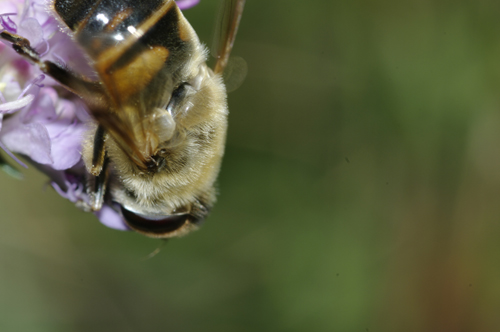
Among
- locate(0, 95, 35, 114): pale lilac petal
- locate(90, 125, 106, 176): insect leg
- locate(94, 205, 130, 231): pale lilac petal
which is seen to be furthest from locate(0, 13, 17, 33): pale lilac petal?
locate(94, 205, 130, 231): pale lilac petal

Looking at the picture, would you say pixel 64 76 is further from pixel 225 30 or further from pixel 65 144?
pixel 225 30

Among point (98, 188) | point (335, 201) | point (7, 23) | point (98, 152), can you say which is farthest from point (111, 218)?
point (335, 201)

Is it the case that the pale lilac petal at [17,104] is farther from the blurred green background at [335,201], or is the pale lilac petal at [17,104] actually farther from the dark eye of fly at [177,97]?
the blurred green background at [335,201]

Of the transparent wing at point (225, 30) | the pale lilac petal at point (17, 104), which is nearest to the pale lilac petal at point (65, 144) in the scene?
the pale lilac petal at point (17, 104)

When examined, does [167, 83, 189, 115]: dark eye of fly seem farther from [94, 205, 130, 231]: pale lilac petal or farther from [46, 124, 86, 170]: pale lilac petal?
[94, 205, 130, 231]: pale lilac petal

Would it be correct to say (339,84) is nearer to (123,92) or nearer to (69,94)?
(69,94)
